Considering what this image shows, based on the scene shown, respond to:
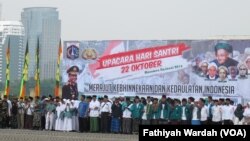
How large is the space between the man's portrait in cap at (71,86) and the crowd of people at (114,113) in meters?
1.24

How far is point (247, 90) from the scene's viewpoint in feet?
71.3

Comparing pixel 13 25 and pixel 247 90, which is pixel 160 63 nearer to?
pixel 247 90

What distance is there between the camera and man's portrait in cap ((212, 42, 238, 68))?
867 inches

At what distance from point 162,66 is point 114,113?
114 inches

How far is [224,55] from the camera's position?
22094 millimetres

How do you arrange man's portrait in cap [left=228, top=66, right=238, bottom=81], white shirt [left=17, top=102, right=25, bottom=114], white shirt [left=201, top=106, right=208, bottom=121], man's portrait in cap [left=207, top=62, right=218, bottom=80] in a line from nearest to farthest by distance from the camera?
white shirt [left=201, top=106, right=208, bottom=121] → man's portrait in cap [left=228, top=66, right=238, bottom=81] → man's portrait in cap [left=207, top=62, right=218, bottom=80] → white shirt [left=17, top=102, right=25, bottom=114]

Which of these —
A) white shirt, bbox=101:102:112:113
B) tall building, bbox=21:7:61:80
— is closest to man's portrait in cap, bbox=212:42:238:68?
white shirt, bbox=101:102:112:113

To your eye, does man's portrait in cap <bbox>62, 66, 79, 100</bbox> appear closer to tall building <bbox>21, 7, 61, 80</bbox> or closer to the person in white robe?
the person in white robe

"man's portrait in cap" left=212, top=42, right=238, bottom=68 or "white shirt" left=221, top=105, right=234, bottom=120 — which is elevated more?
"man's portrait in cap" left=212, top=42, right=238, bottom=68

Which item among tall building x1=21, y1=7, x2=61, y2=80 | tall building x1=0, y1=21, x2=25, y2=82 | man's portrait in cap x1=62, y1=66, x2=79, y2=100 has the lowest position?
man's portrait in cap x1=62, y1=66, x2=79, y2=100

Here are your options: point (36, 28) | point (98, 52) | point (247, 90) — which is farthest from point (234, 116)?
point (36, 28)

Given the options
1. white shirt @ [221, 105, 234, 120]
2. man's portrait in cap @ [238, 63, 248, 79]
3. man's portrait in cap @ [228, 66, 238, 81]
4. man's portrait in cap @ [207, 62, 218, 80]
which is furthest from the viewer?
man's portrait in cap @ [207, 62, 218, 80]

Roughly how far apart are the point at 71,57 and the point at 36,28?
352ft

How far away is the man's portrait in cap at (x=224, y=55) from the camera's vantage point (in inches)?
867
